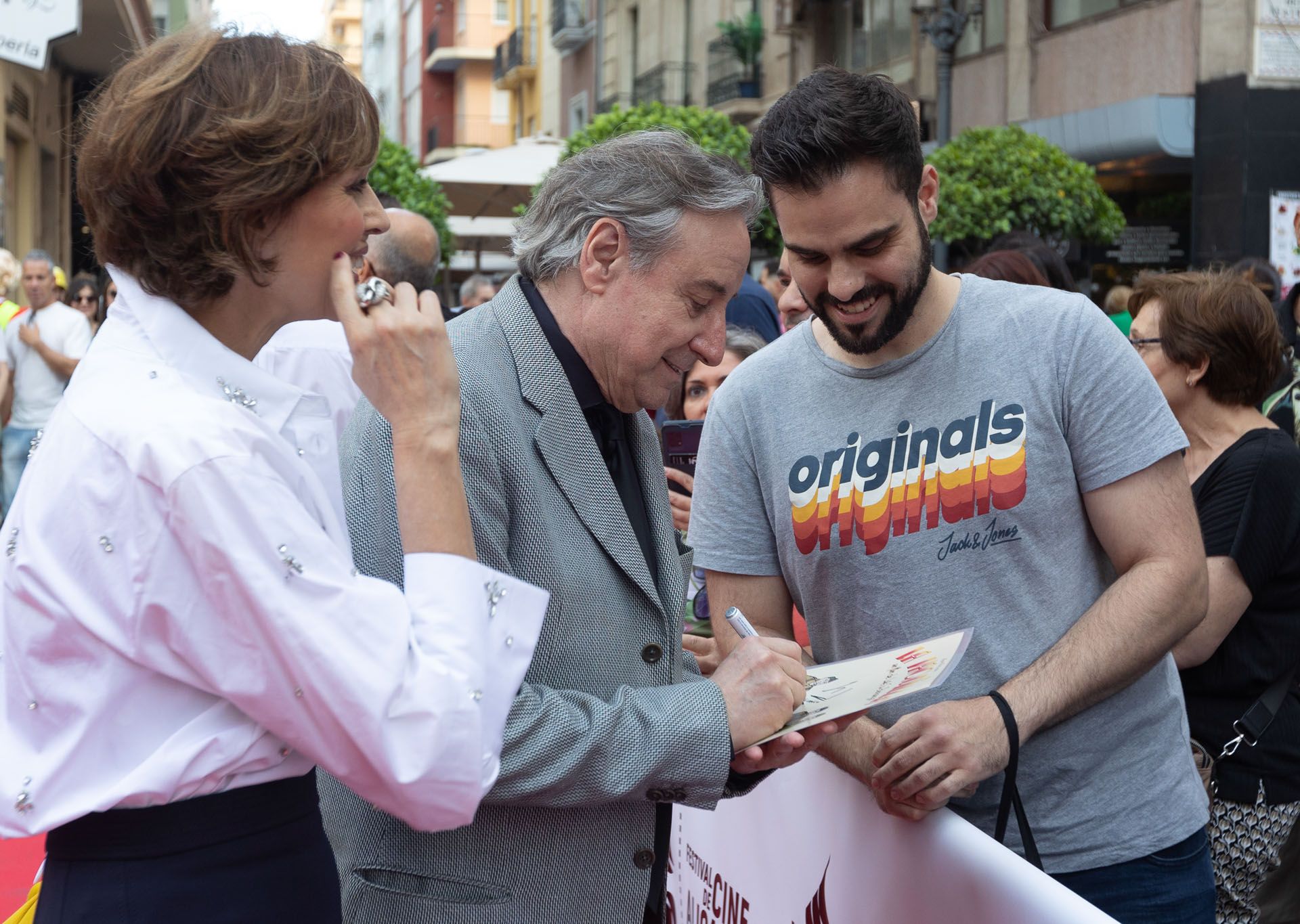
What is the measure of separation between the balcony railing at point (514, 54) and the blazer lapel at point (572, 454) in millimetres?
43390

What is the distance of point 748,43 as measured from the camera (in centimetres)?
2584

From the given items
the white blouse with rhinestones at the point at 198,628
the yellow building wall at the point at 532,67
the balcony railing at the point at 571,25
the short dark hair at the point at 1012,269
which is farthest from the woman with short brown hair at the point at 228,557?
the yellow building wall at the point at 532,67

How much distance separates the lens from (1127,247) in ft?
55.2

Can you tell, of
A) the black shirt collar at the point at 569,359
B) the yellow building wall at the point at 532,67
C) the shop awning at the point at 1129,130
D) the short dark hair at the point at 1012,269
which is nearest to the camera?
the black shirt collar at the point at 569,359

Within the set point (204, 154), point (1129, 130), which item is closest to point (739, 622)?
point (204, 154)

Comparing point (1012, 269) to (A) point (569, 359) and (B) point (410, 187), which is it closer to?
(A) point (569, 359)

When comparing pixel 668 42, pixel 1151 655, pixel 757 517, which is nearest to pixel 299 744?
pixel 757 517

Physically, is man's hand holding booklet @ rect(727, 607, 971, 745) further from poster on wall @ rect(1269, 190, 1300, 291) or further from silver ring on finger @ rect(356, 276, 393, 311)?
poster on wall @ rect(1269, 190, 1300, 291)

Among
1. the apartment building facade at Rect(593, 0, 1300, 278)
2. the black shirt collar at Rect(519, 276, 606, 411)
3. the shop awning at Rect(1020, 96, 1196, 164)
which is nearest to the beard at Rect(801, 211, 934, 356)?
the black shirt collar at Rect(519, 276, 606, 411)

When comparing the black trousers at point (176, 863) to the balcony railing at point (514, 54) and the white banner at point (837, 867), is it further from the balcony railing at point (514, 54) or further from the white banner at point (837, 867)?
the balcony railing at point (514, 54)

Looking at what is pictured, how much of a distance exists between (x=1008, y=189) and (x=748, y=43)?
45.0 feet

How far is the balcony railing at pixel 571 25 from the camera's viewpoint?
37.0 meters

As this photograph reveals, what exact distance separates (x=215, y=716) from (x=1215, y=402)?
2.84 meters

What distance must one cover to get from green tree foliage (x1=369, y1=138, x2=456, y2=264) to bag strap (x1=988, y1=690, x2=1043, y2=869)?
1749 centimetres
